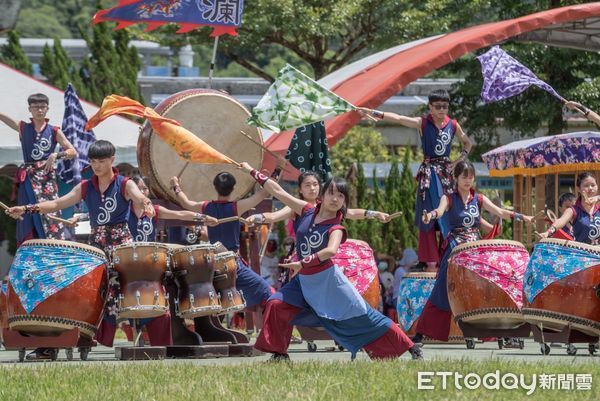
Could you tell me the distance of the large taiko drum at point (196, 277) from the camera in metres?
10.9

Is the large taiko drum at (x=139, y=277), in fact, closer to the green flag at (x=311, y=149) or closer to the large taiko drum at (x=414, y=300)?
the large taiko drum at (x=414, y=300)

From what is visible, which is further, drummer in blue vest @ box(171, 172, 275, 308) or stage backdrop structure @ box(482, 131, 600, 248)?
stage backdrop structure @ box(482, 131, 600, 248)

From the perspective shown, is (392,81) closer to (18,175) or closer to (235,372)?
(18,175)

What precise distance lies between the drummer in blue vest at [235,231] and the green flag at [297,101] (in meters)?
0.65

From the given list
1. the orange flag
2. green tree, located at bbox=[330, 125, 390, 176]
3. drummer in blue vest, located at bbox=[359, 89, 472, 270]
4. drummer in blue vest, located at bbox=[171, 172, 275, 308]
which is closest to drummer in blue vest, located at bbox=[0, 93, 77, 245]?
the orange flag

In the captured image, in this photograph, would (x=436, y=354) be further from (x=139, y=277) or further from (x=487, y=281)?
(x=139, y=277)

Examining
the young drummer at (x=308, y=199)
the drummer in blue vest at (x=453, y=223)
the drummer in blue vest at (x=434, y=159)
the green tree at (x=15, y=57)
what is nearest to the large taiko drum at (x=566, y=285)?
the drummer in blue vest at (x=453, y=223)

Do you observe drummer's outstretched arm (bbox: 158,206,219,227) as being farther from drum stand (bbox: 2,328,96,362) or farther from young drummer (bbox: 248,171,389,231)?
drum stand (bbox: 2,328,96,362)

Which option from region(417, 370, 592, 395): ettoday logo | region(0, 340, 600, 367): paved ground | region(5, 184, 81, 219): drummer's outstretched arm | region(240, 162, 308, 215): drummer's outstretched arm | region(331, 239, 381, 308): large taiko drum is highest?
region(240, 162, 308, 215): drummer's outstretched arm

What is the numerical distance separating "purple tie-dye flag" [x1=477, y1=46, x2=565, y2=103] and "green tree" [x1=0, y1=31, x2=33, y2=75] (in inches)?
649

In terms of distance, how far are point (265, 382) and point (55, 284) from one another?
306 cm

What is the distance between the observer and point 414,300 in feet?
42.8

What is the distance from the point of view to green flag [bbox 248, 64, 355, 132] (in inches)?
462

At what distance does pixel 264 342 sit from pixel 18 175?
4.58 m
